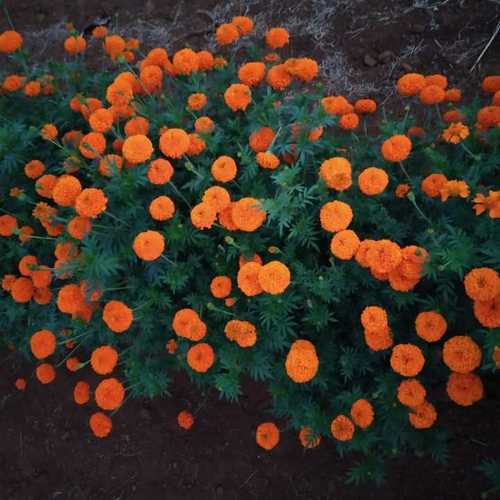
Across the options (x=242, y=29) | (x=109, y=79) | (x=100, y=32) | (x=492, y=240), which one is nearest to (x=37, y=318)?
(x=109, y=79)

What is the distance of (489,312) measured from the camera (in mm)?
2020

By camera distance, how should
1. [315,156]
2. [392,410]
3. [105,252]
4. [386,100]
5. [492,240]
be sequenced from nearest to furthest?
1. [492,240]
2. [392,410]
3. [105,252]
4. [315,156]
5. [386,100]

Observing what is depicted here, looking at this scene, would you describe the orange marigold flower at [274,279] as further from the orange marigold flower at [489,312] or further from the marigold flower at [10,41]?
the marigold flower at [10,41]

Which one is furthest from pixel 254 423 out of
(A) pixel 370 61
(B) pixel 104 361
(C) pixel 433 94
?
(A) pixel 370 61

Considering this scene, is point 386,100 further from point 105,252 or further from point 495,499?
point 495,499

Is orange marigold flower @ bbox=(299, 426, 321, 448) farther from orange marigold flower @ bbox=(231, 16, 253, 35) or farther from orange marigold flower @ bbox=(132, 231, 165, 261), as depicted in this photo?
orange marigold flower @ bbox=(231, 16, 253, 35)

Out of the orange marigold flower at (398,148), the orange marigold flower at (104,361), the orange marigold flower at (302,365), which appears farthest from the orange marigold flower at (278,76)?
the orange marigold flower at (104,361)

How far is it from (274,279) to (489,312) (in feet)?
2.92

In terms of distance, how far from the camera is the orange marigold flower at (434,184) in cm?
239

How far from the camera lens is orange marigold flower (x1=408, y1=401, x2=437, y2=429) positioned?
220 centimetres

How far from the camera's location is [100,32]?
3334 mm

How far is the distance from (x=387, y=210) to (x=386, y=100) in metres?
1.73

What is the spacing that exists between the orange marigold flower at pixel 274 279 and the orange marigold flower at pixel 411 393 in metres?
0.68

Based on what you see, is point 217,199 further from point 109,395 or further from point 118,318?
point 109,395
